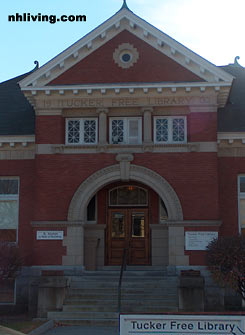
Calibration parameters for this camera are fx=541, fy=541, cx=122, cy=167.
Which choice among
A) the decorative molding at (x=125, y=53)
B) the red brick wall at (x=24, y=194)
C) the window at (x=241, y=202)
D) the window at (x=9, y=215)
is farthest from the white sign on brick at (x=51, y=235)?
the window at (x=241, y=202)

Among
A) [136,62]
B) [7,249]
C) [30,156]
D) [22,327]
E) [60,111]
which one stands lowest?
[22,327]

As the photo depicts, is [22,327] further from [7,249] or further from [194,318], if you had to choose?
[194,318]

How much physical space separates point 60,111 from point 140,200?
4496 millimetres

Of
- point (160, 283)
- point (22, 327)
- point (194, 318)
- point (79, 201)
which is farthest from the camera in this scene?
point (79, 201)

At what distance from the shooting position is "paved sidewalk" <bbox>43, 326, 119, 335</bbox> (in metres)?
14.1

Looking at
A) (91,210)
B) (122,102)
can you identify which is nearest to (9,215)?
(91,210)

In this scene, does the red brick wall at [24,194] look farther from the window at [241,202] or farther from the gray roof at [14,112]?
the window at [241,202]

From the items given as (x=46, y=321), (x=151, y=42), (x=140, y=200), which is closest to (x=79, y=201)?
(x=140, y=200)

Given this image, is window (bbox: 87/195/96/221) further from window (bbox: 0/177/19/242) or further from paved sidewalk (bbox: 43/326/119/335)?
paved sidewalk (bbox: 43/326/119/335)

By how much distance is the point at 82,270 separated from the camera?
17859mm

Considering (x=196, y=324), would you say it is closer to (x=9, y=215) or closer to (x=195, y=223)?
(x=195, y=223)

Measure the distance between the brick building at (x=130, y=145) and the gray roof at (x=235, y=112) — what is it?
0.85 feet

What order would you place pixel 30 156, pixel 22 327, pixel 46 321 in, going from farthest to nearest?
1. pixel 30 156
2. pixel 46 321
3. pixel 22 327

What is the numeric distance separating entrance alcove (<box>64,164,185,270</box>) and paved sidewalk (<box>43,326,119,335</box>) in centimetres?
377
